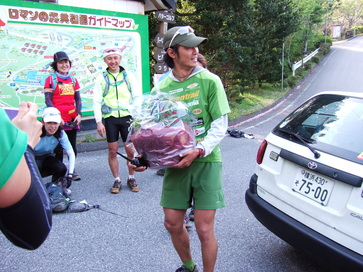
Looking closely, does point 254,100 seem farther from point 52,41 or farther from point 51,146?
point 51,146

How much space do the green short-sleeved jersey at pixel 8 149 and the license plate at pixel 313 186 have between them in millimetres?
2158

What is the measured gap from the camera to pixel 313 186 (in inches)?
97.9

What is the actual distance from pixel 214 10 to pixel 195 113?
33.6 ft

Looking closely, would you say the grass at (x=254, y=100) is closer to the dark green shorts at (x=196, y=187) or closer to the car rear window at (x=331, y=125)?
the car rear window at (x=331, y=125)

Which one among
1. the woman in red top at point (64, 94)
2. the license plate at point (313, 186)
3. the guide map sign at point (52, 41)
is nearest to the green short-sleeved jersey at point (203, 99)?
the license plate at point (313, 186)

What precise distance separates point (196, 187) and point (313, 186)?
Result: 0.95m

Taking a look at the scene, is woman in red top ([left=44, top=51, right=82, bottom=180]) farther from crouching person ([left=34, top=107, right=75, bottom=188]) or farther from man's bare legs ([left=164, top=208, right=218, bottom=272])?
man's bare legs ([left=164, top=208, right=218, bottom=272])

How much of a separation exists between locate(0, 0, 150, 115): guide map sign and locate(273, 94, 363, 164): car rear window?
5323 millimetres

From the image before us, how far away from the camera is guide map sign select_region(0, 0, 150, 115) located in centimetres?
609

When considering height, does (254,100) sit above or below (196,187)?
below

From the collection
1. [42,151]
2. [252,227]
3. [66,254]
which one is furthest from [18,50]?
[252,227]

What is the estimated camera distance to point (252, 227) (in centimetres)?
364

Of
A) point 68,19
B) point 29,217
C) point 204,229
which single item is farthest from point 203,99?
point 68,19

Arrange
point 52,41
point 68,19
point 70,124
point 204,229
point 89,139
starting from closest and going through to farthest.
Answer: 1. point 204,229
2. point 70,124
3. point 52,41
4. point 68,19
5. point 89,139
